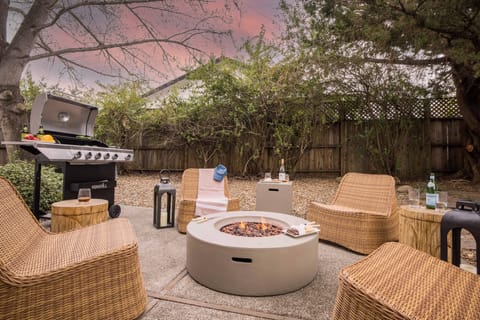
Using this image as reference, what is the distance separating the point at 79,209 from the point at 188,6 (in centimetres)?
518

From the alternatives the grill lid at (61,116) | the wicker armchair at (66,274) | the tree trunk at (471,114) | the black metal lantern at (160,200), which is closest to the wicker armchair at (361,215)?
the black metal lantern at (160,200)

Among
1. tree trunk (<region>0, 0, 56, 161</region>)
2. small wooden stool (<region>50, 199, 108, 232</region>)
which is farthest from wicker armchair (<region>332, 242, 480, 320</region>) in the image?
tree trunk (<region>0, 0, 56, 161</region>)

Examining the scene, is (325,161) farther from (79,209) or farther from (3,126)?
(3,126)

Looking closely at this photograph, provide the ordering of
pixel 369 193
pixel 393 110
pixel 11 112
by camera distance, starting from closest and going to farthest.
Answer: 1. pixel 369 193
2. pixel 11 112
3. pixel 393 110

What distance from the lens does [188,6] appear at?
5.67 metres

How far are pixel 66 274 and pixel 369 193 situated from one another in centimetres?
286

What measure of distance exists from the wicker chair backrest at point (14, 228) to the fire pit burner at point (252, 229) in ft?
4.35

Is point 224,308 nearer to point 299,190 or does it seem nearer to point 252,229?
point 252,229

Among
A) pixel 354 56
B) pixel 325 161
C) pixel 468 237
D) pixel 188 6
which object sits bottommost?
pixel 468 237

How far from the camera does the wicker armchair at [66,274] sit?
109 cm

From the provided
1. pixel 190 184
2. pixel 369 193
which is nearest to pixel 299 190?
pixel 369 193

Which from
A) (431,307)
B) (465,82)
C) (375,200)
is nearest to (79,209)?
(431,307)

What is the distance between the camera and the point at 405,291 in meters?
1.08

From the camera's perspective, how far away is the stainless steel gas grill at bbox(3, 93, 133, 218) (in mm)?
2901
